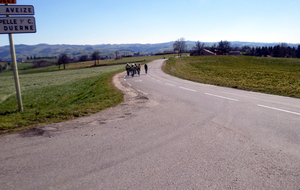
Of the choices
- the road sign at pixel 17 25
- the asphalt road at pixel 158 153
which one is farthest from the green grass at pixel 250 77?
the road sign at pixel 17 25

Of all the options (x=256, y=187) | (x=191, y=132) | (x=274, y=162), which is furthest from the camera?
(x=191, y=132)

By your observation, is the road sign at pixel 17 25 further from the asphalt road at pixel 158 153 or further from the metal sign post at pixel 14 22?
the asphalt road at pixel 158 153

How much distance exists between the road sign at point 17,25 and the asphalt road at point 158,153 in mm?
4730

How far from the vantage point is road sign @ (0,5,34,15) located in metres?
8.05

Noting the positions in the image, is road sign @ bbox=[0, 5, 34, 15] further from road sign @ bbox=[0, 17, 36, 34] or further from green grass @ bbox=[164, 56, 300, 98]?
green grass @ bbox=[164, 56, 300, 98]

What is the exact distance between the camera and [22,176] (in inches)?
149

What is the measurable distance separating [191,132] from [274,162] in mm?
2243

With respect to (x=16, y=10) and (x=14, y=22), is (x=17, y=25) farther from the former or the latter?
(x=16, y=10)

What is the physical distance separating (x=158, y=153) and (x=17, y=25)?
8.10 m

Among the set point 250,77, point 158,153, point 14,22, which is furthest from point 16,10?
point 250,77

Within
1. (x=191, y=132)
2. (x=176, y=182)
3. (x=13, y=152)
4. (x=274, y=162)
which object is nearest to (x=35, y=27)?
(x=13, y=152)

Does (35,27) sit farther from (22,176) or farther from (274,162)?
(274,162)

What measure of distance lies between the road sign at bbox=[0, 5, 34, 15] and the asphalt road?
5.22 metres

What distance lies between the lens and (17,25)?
8.38m
